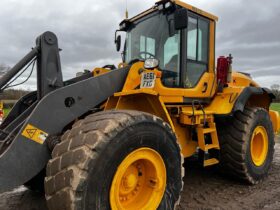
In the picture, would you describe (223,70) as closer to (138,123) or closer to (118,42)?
(118,42)

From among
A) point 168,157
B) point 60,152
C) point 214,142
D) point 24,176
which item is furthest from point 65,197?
point 214,142

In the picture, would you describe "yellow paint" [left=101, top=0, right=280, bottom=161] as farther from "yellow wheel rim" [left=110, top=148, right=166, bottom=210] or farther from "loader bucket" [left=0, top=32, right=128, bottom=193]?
"yellow wheel rim" [left=110, top=148, right=166, bottom=210]

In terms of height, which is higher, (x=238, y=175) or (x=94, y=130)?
(x=94, y=130)

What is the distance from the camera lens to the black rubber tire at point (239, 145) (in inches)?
192

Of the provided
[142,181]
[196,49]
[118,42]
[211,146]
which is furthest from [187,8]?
[142,181]

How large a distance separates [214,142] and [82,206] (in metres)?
2.75

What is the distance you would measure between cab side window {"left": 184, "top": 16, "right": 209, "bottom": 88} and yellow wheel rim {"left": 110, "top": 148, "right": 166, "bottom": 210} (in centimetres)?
168

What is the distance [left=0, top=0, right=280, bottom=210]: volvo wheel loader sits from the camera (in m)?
2.78

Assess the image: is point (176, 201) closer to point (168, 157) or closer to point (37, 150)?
point (168, 157)

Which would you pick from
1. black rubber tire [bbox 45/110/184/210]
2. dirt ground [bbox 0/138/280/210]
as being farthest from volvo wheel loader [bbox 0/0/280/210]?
dirt ground [bbox 0/138/280/210]

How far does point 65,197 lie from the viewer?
258 cm

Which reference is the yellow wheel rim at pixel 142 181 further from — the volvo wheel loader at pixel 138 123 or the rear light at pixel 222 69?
the rear light at pixel 222 69

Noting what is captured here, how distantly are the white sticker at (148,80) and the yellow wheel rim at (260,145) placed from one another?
2548 millimetres

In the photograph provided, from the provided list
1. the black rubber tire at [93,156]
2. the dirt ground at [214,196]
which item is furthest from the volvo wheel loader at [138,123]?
the dirt ground at [214,196]
